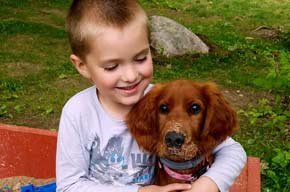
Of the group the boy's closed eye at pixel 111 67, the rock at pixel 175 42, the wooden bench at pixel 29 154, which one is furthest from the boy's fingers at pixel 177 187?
the rock at pixel 175 42

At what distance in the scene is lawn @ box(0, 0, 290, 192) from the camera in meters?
4.72

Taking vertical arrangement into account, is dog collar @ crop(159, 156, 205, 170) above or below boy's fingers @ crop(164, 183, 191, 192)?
above

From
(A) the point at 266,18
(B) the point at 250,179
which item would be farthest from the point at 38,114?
(A) the point at 266,18

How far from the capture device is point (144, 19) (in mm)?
2279

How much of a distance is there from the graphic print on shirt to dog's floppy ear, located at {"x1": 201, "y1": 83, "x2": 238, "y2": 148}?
35cm

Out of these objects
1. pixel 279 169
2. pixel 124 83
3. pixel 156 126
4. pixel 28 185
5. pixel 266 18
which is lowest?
pixel 266 18

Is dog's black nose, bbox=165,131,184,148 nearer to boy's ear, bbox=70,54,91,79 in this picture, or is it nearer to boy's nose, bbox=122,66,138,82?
boy's nose, bbox=122,66,138,82

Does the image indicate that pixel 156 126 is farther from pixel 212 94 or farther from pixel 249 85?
pixel 249 85

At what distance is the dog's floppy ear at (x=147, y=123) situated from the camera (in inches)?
87.7

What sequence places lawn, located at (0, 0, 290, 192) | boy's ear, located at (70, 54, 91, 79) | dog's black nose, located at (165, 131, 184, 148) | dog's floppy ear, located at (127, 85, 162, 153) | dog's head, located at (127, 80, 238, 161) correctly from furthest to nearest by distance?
lawn, located at (0, 0, 290, 192) → boy's ear, located at (70, 54, 91, 79) → dog's floppy ear, located at (127, 85, 162, 153) → dog's head, located at (127, 80, 238, 161) → dog's black nose, located at (165, 131, 184, 148)

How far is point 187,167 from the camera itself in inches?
89.3

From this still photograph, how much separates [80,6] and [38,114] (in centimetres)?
321

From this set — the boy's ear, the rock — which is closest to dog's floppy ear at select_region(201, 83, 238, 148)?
the boy's ear

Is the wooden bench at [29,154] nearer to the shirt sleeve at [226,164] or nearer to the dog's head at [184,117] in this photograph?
the shirt sleeve at [226,164]
